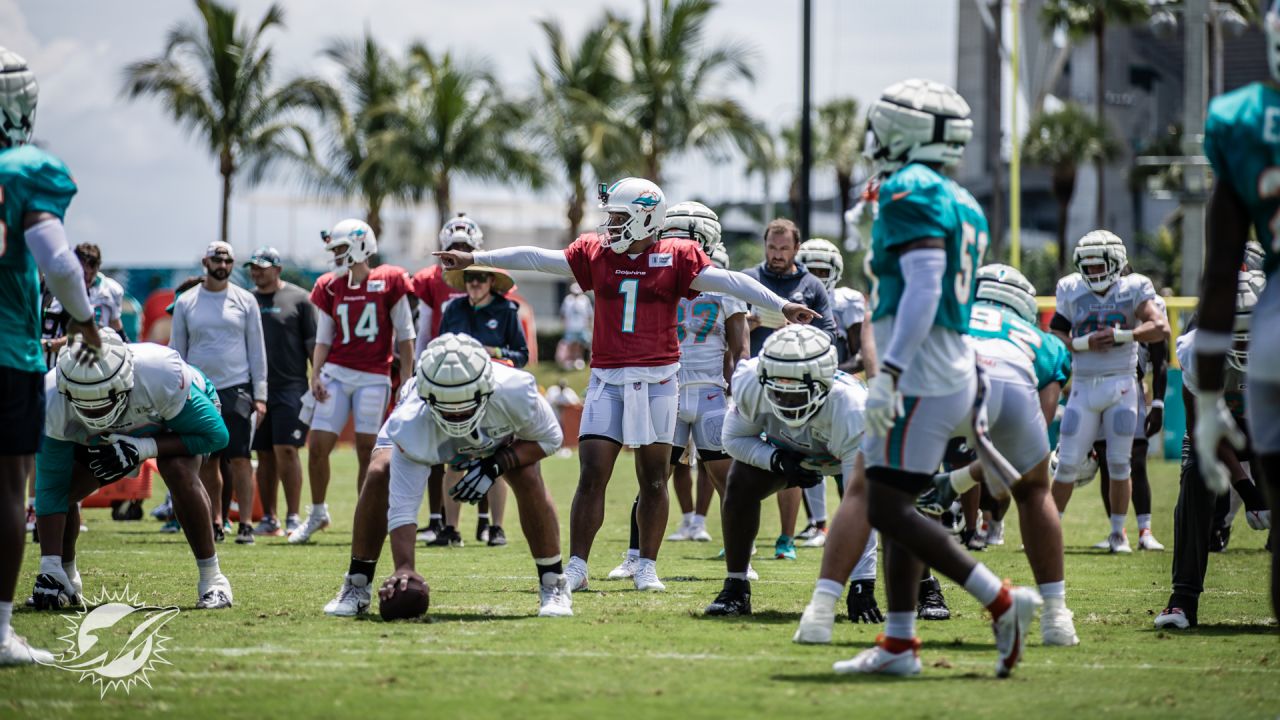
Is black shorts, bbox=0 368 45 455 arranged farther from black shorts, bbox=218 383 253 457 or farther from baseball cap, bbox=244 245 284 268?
baseball cap, bbox=244 245 284 268

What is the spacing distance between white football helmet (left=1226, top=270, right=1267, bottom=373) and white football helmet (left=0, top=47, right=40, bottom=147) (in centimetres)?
613

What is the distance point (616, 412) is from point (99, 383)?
2793mm

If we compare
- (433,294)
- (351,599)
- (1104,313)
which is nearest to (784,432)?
(351,599)

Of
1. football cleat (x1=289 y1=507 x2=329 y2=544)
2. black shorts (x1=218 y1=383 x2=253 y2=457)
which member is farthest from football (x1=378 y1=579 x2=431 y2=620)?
black shorts (x1=218 y1=383 x2=253 y2=457)

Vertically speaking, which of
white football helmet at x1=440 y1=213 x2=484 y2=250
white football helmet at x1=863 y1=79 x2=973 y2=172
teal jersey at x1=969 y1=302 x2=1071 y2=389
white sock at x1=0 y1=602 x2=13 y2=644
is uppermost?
white football helmet at x1=863 y1=79 x2=973 y2=172

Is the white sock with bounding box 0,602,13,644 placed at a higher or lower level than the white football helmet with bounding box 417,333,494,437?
lower

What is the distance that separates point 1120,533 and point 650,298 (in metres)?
4.96

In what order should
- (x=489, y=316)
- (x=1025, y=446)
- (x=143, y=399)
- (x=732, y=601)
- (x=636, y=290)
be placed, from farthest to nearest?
(x=489, y=316) → (x=636, y=290) → (x=732, y=601) → (x=143, y=399) → (x=1025, y=446)

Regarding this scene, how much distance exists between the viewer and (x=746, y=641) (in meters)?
6.72

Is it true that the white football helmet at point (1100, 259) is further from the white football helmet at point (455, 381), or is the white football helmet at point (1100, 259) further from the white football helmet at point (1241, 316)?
the white football helmet at point (455, 381)

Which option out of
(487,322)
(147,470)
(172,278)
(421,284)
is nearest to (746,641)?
(487,322)

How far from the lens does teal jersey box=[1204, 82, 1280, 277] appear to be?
16.1ft

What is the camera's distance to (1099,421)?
11914mm

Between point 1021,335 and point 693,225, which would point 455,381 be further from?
point 693,225
